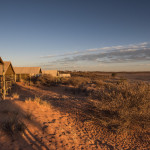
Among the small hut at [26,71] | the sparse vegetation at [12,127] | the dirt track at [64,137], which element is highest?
the small hut at [26,71]

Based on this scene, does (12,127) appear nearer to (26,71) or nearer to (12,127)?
(12,127)

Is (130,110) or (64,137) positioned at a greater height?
(130,110)

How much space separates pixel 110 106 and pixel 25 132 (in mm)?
3119

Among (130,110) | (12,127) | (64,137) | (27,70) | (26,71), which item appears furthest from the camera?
(27,70)

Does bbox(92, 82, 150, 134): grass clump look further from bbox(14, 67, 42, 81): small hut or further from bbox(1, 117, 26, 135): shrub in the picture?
bbox(14, 67, 42, 81): small hut

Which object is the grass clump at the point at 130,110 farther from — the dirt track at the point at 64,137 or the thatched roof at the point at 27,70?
the thatched roof at the point at 27,70

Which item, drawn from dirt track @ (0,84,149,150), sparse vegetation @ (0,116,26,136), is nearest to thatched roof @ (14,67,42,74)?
dirt track @ (0,84,149,150)

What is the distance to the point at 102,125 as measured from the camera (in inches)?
189

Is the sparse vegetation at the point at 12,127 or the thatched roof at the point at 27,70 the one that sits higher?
the thatched roof at the point at 27,70

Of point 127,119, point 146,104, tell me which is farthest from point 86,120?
point 146,104

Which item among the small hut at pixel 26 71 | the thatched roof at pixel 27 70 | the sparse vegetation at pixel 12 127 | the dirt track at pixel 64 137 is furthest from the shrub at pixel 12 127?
the thatched roof at pixel 27 70

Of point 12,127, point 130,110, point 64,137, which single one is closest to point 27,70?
point 12,127

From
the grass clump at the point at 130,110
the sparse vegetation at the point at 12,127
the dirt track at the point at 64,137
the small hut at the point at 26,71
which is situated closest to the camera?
the dirt track at the point at 64,137

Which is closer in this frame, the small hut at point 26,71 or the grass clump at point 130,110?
the grass clump at point 130,110
